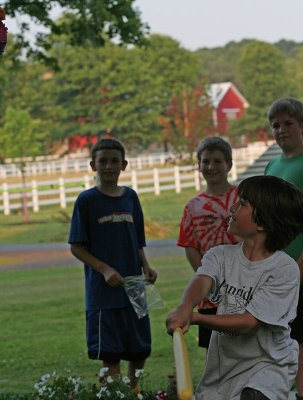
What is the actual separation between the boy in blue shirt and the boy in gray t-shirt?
2.27m

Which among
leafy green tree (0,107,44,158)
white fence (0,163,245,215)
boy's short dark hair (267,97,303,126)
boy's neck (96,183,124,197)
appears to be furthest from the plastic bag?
leafy green tree (0,107,44,158)

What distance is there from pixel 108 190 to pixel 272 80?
216 feet

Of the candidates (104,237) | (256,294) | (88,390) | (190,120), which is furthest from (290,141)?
(190,120)

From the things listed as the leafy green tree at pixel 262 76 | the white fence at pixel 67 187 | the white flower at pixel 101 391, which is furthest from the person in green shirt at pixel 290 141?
the leafy green tree at pixel 262 76

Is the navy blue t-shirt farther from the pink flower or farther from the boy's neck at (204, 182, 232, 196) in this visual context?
the pink flower

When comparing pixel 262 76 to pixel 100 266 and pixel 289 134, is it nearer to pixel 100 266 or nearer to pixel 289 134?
pixel 289 134

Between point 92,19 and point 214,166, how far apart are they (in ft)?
20.1

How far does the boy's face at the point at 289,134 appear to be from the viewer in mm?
5699

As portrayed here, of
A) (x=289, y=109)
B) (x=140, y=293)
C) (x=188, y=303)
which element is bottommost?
(x=140, y=293)

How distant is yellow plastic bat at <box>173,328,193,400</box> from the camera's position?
7.61 ft

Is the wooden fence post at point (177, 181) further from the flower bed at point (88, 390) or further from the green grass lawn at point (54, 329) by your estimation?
the flower bed at point (88, 390)

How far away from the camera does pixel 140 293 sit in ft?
18.8

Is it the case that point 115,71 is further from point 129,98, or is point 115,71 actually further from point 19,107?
point 19,107

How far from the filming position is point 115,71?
5869cm
